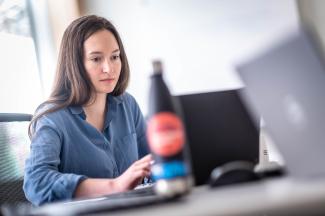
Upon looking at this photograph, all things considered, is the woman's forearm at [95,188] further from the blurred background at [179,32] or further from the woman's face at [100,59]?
the blurred background at [179,32]

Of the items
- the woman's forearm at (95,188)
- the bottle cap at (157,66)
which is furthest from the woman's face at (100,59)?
the bottle cap at (157,66)

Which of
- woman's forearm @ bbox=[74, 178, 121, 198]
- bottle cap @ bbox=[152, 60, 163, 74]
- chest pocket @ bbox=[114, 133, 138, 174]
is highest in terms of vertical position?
bottle cap @ bbox=[152, 60, 163, 74]

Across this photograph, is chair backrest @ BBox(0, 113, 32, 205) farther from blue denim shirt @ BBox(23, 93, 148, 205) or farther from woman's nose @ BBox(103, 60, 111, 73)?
woman's nose @ BBox(103, 60, 111, 73)

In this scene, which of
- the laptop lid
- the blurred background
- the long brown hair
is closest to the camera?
the laptop lid

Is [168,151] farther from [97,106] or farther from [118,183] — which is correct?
[97,106]

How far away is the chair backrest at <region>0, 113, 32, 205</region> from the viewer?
1265 mm

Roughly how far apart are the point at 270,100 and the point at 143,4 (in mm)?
2185

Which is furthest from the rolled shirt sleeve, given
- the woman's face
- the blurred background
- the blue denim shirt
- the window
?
the blurred background

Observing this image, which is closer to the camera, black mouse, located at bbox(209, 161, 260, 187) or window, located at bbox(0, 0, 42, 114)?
black mouse, located at bbox(209, 161, 260, 187)

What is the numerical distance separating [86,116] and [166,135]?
0.84 m

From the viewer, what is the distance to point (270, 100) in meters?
0.70

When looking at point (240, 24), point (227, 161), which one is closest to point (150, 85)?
point (227, 161)

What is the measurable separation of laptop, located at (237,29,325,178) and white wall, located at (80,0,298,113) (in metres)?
1.89

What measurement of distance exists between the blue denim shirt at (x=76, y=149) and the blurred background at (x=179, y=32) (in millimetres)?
1006
